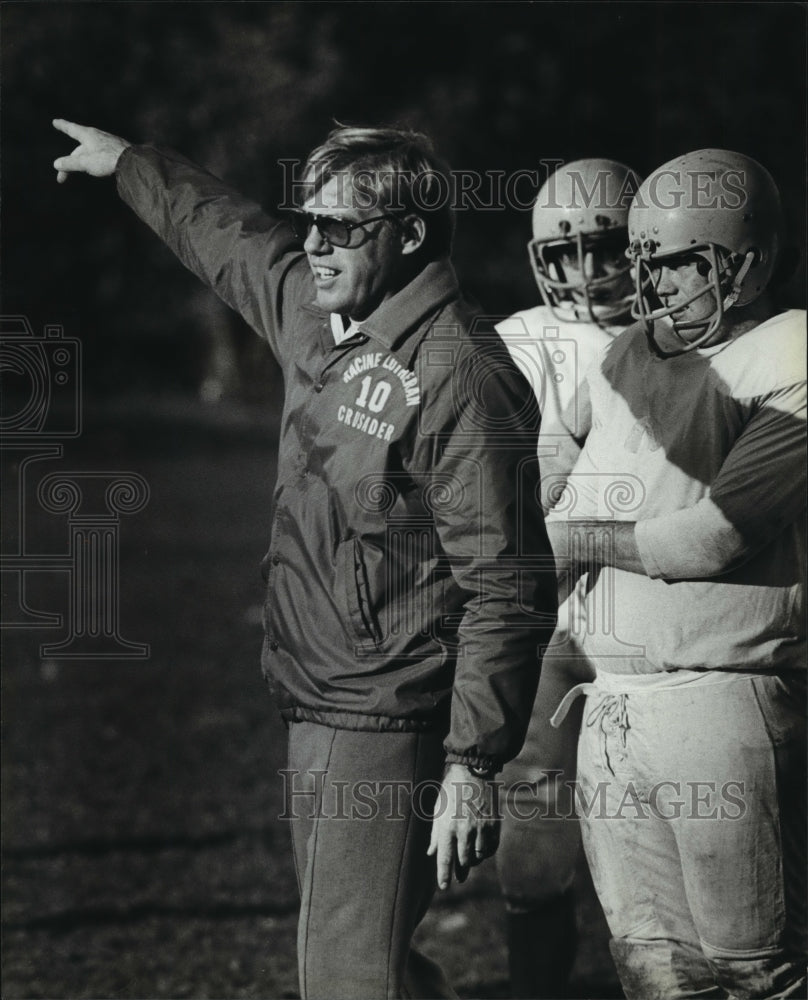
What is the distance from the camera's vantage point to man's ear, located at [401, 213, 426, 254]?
3494 mm

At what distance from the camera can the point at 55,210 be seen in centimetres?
558

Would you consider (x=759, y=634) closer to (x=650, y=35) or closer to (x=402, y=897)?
(x=402, y=897)

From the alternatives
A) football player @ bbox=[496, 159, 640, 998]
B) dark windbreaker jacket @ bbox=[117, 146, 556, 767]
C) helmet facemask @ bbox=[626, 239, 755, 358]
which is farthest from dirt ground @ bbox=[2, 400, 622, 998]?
helmet facemask @ bbox=[626, 239, 755, 358]

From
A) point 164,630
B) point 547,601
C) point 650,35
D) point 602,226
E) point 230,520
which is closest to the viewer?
point 547,601

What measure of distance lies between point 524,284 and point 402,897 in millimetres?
4426

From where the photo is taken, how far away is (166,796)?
7.14 meters

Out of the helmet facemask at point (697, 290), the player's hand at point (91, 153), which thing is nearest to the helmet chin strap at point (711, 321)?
the helmet facemask at point (697, 290)

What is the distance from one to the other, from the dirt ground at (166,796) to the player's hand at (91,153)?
3.05ft

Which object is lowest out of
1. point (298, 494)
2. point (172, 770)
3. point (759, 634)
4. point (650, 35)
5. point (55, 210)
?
point (172, 770)

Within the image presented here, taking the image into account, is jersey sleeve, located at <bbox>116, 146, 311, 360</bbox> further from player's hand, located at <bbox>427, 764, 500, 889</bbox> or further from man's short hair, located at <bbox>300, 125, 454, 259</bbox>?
player's hand, located at <bbox>427, 764, 500, 889</bbox>

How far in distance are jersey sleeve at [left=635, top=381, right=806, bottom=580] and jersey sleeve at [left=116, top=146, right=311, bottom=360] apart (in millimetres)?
1098

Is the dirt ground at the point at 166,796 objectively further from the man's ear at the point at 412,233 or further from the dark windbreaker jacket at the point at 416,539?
the man's ear at the point at 412,233

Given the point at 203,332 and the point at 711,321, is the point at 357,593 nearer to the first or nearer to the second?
the point at 711,321

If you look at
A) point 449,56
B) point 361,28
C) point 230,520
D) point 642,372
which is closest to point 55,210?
point 361,28
